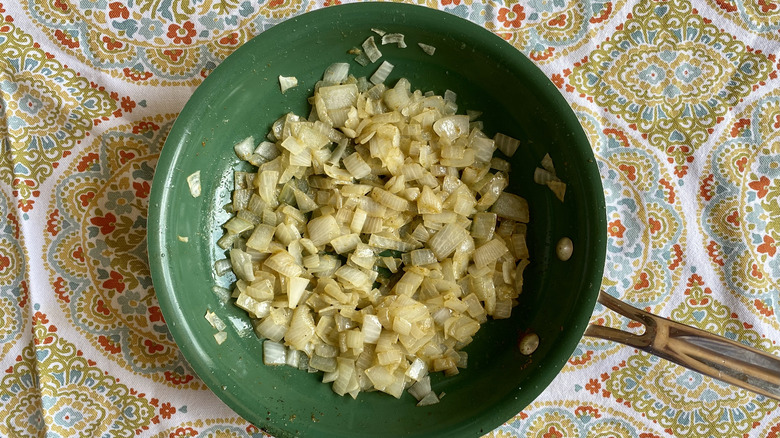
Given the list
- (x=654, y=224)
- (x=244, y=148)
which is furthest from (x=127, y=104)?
(x=654, y=224)

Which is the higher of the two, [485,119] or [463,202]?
[485,119]

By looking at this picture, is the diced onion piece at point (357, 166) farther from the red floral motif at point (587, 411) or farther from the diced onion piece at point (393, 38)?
the red floral motif at point (587, 411)

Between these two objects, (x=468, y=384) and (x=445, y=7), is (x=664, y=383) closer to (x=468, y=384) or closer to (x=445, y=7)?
(x=468, y=384)

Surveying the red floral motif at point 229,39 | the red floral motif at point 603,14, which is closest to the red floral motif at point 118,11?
the red floral motif at point 229,39

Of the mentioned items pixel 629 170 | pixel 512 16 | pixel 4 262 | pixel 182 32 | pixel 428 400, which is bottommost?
pixel 4 262

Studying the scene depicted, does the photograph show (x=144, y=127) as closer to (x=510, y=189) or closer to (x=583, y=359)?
(x=510, y=189)

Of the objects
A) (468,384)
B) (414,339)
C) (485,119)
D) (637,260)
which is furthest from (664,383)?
(485,119)

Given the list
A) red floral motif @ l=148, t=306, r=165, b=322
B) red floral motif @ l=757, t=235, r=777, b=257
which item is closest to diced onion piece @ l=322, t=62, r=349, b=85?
red floral motif @ l=148, t=306, r=165, b=322
